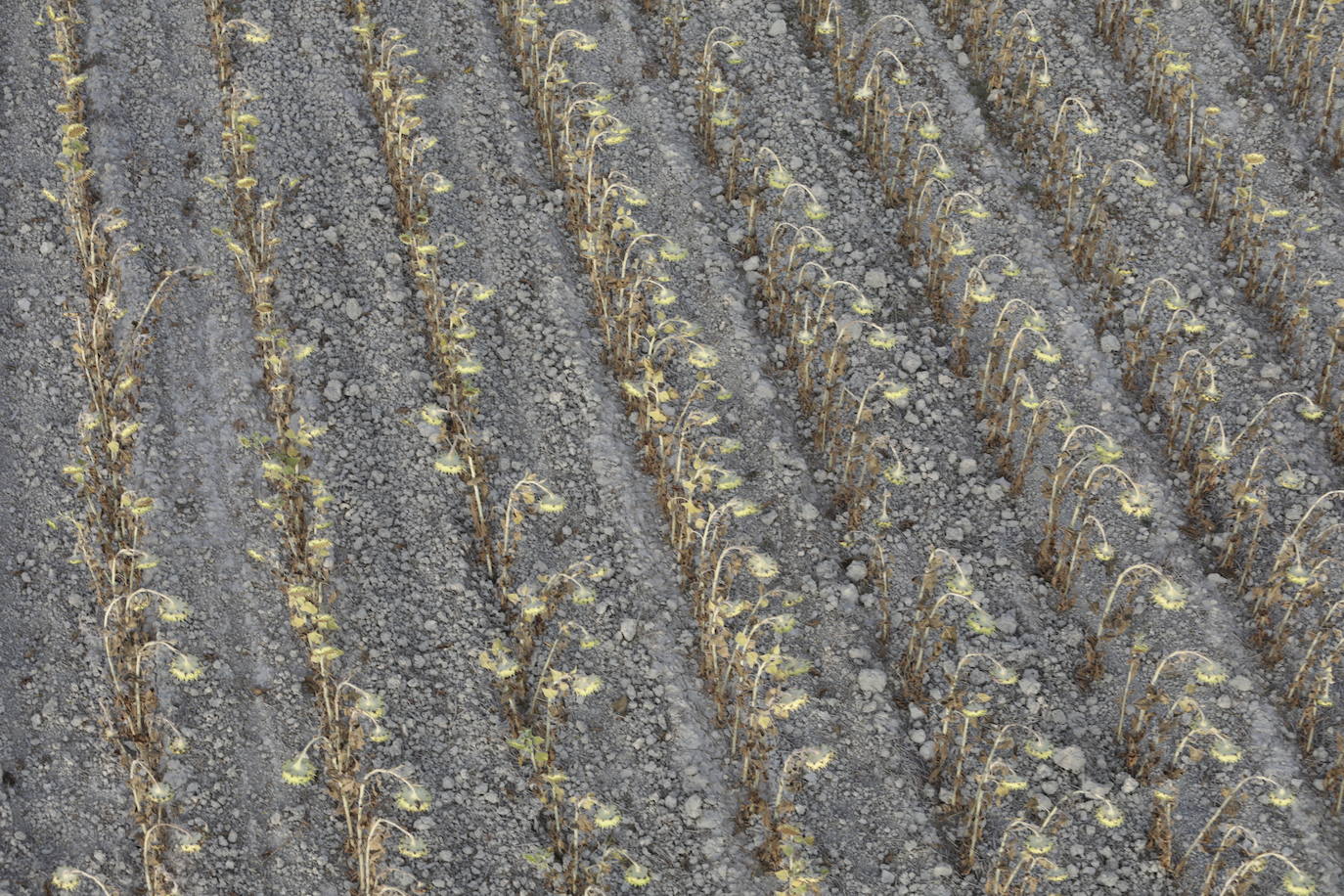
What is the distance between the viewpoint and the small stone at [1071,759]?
546 cm

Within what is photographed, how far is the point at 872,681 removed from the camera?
223 inches

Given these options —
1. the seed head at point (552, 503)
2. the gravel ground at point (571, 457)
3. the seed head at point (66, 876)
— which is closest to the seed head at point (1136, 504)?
the gravel ground at point (571, 457)

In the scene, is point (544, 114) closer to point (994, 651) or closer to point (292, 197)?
point (292, 197)

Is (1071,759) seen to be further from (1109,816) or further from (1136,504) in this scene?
(1136,504)

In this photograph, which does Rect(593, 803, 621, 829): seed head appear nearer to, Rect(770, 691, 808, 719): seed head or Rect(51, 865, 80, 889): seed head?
Rect(770, 691, 808, 719): seed head

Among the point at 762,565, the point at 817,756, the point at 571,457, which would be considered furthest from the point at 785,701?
the point at 571,457

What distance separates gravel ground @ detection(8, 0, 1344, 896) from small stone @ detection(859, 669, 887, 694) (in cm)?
2

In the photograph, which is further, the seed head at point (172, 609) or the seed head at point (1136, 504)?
the seed head at point (1136, 504)

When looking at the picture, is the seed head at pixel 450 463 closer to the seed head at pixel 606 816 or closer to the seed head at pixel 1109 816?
the seed head at pixel 606 816

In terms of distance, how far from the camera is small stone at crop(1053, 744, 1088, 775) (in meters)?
5.46

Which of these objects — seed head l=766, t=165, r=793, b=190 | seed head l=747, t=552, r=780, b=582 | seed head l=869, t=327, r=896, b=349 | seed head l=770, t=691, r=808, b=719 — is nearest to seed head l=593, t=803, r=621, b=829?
seed head l=770, t=691, r=808, b=719

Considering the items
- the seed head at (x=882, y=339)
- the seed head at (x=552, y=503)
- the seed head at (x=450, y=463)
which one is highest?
the seed head at (x=882, y=339)

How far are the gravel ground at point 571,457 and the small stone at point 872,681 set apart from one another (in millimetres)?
21

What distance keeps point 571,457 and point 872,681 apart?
1774 millimetres
